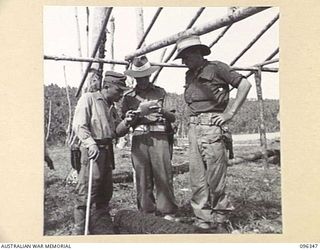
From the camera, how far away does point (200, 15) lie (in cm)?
297

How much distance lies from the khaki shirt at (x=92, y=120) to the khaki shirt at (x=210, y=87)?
42cm

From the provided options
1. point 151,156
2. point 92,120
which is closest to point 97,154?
point 92,120

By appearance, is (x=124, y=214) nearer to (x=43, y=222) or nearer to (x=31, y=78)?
(x=43, y=222)

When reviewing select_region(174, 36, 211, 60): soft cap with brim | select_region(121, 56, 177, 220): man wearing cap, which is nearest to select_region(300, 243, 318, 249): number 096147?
select_region(121, 56, 177, 220): man wearing cap

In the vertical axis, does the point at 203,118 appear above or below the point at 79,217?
above

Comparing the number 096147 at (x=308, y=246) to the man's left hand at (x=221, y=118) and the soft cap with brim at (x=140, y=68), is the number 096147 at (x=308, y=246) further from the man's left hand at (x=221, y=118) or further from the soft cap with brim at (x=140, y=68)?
the soft cap with brim at (x=140, y=68)

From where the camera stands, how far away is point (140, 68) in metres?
2.96

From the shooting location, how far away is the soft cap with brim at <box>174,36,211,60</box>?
2945mm

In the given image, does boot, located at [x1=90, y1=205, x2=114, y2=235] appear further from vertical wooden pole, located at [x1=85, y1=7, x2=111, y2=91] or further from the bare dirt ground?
vertical wooden pole, located at [x1=85, y1=7, x2=111, y2=91]

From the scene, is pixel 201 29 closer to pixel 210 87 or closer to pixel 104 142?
pixel 210 87

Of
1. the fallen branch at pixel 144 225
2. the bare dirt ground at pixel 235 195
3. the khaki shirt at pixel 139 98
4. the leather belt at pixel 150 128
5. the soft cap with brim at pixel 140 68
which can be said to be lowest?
the fallen branch at pixel 144 225

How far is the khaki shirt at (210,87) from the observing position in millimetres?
2943

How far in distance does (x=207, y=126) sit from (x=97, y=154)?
59 cm

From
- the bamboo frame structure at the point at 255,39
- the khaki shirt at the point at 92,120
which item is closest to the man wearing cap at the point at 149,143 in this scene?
the khaki shirt at the point at 92,120
